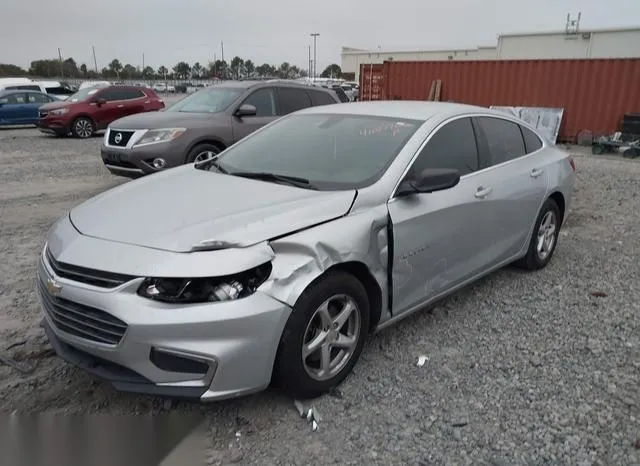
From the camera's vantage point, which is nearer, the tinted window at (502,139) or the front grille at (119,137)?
the tinted window at (502,139)

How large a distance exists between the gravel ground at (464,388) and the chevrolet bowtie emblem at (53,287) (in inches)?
26.5

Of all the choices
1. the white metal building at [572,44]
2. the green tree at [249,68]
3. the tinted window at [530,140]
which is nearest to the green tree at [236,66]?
the green tree at [249,68]

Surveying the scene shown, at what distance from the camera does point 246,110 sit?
25.5ft

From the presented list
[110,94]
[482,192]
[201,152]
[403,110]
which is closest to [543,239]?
[482,192]

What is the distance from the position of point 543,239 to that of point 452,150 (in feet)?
5.65

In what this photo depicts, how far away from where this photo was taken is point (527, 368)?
3285mm

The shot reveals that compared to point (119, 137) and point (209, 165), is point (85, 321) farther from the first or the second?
point (119, 137)

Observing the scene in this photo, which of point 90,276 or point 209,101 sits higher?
point 209,101

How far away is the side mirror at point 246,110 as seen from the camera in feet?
25.5

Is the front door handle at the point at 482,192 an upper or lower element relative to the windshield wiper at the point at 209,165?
lower

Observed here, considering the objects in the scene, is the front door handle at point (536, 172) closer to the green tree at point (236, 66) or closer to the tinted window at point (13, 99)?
the tinted window at point (13, 99)

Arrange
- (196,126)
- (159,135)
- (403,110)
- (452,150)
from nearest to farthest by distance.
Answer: (452,150), (403,110), (159,135), (196,126)

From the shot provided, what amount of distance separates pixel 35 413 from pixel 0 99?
1962cm

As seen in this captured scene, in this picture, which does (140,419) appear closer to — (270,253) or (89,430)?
(89,430)
